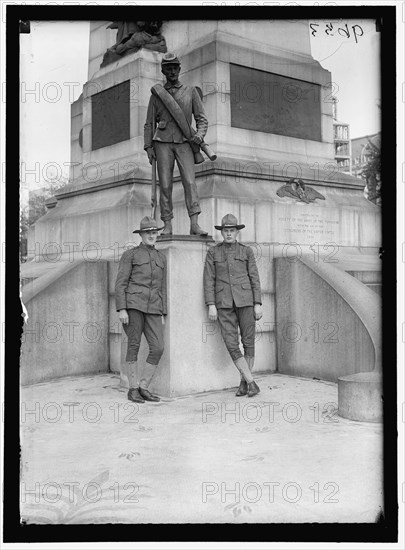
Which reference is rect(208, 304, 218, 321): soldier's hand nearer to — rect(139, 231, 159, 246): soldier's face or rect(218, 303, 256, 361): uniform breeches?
rect(218, 303, 256, 361): uniform breeches

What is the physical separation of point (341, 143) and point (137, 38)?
3.94 meters

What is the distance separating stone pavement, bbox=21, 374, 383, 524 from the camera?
551cm

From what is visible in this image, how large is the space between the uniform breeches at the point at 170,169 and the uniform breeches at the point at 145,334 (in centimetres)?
143

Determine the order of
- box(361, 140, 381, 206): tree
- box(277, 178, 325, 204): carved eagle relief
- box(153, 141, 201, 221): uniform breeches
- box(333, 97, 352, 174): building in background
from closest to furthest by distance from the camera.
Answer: box(153, 141, 201, 221): uniform breeches → box(277, 178, 325, 204): carved eagle relief → box(333, 97, 352, 174): building in background → box(361, 140, 381, 206): tree

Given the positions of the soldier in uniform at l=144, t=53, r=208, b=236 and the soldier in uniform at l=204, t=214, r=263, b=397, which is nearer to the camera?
the soldier in uniform at l=204, t=214, r=263, b=397

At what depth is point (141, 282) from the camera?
8.02m

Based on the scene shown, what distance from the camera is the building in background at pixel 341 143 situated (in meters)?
Result: 11.3

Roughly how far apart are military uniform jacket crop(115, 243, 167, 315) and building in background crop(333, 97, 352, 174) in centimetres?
429

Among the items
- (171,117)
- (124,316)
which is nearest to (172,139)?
(171,117)

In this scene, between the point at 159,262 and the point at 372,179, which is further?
the point at 372,179

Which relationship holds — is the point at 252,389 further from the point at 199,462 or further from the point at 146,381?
the point at 199,462

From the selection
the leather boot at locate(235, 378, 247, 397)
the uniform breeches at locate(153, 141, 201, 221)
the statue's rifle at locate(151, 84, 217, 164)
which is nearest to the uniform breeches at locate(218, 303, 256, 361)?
the leather boot at locate(235, 378, 247, 397)

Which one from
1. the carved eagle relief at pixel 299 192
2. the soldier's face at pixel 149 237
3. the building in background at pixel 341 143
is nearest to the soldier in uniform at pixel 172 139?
the soldier's face at pixel 149 237

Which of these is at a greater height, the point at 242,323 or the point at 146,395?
the point at 242,323
